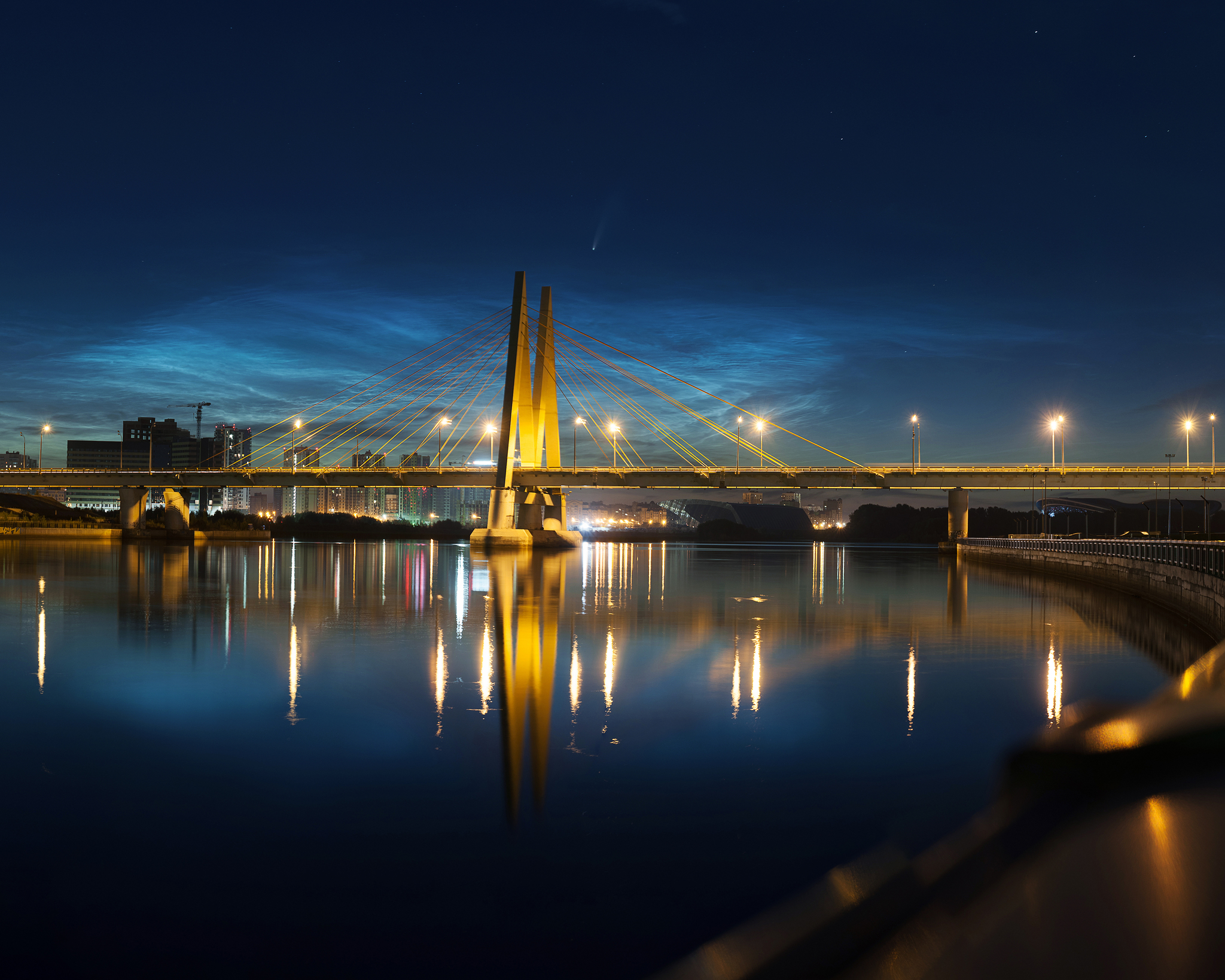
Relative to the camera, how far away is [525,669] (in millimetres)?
13016

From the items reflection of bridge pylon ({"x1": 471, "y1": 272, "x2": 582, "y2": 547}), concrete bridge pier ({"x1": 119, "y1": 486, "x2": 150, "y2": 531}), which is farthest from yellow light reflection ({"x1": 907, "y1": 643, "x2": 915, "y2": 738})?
concrete bridge pier ({"x1": 119, "y1": 486, "x2": 150, "y2": 531})

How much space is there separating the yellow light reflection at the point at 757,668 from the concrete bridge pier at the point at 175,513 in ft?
268

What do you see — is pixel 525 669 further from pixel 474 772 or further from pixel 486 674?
pixel 474 772

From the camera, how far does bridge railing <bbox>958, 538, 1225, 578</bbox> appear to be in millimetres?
22250

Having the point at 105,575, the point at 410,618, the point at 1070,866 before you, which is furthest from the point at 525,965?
the point at 105,575

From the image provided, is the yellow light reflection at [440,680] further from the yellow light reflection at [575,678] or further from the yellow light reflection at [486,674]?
the yellow light reflection at [575,678]

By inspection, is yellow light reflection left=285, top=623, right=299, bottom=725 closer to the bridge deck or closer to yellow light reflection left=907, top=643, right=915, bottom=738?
yellow light reflection left=907, top=643, right=915, bottom=738

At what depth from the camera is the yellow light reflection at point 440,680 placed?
1000cm

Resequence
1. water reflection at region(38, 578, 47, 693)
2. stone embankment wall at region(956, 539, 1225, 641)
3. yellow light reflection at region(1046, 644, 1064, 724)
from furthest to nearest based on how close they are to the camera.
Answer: stone embankment wall at region(956, 539, 1225, 641)
water reflection at region(38, 578, 47, 693)
yellow light reflection at region(1046, 644, 1064, 724)

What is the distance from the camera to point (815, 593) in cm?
3059

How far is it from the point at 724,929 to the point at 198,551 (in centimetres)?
6553

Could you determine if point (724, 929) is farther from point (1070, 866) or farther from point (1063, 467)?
point (1063, 467)

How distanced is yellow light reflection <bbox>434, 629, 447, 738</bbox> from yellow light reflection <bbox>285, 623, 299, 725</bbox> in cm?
147

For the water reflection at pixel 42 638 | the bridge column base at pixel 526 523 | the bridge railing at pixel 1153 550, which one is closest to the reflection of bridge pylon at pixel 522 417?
the bridge column base at pixel 526 523
